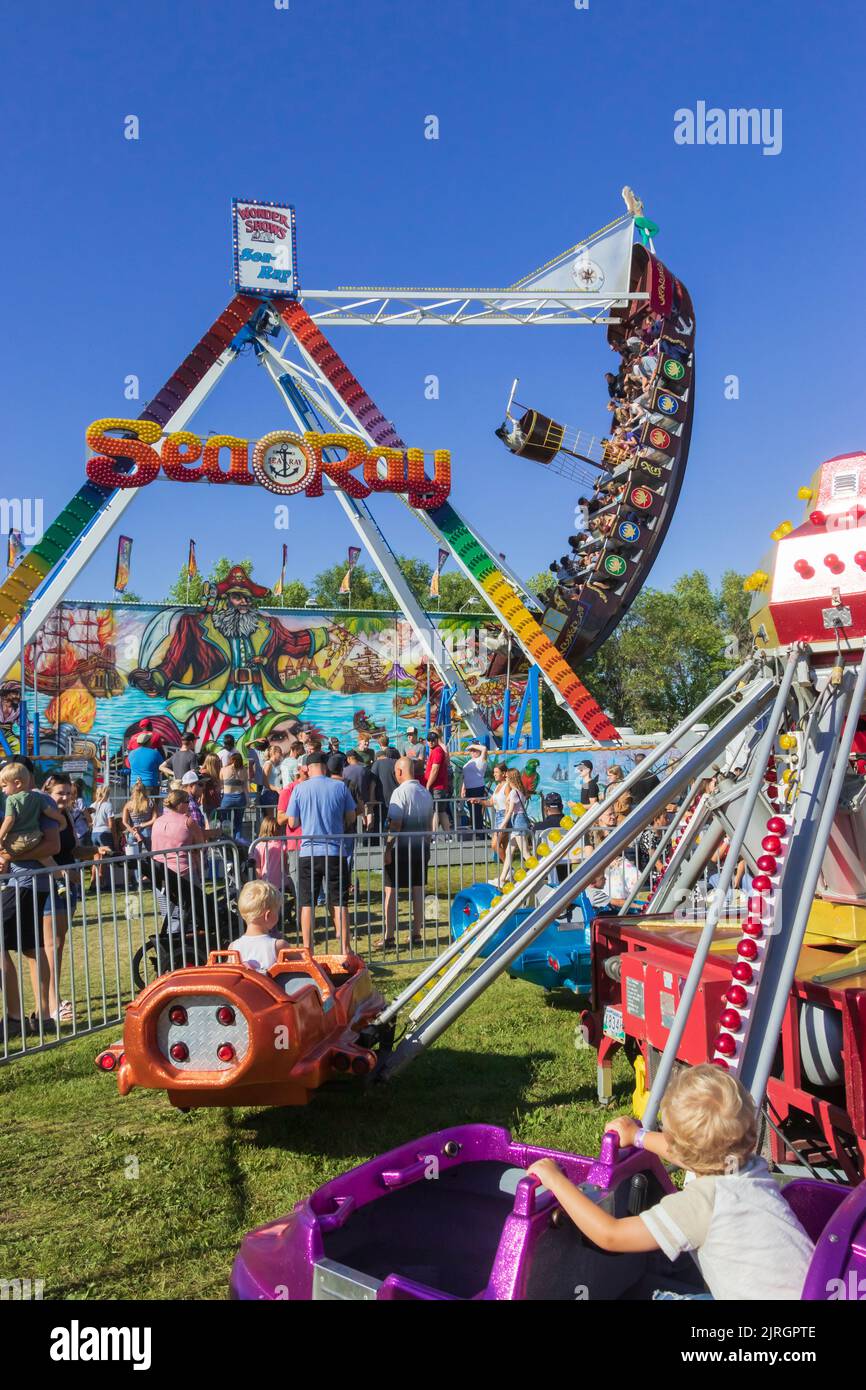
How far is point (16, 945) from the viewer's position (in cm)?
657

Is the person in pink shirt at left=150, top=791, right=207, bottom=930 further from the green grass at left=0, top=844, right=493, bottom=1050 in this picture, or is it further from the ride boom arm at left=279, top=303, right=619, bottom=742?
the ride boom arm at left=279, top=303, right=619, bottom=742

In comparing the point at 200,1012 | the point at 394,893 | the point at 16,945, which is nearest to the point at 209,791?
the point at 394,893

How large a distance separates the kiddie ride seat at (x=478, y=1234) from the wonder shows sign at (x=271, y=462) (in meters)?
18.5

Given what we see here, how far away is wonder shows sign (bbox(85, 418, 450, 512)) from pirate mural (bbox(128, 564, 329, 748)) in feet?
25.4

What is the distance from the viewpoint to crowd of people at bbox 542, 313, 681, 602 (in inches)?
845

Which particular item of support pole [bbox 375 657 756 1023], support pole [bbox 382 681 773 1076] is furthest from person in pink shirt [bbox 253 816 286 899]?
support pole [bbox 382 681 773 1076]

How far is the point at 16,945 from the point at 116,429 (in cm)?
1546

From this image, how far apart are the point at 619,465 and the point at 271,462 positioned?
7542mm

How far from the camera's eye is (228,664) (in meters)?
27.7

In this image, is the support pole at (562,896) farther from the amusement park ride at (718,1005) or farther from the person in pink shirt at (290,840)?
the person in pink shirt at (290,840)

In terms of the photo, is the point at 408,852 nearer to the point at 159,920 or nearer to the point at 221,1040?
the point at 159,920

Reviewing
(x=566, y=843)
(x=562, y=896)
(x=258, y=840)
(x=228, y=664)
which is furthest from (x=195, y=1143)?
(x=228, y=664)
